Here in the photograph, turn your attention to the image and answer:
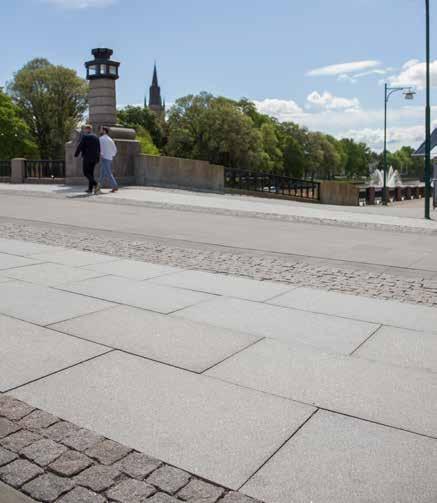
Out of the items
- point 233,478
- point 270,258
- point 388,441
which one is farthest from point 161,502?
point 270,258

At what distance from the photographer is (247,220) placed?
44.4ft

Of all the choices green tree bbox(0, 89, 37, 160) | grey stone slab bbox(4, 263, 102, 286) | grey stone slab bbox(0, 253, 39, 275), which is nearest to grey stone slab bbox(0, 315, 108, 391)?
grey stone slab bbox(4, 263, 102, 286)

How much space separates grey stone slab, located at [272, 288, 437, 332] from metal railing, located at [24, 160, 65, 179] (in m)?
19.8

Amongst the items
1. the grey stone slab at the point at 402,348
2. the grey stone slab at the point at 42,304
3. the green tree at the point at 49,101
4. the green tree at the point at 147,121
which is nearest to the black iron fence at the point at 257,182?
the grey stone slab at the point at 42,304

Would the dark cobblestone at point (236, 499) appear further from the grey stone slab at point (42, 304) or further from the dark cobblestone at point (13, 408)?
the grey stone slab at point (42, 304)

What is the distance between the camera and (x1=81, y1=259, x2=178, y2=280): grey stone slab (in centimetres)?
690

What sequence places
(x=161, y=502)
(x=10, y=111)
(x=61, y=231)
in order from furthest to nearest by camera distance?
1. (x=10, y=111)
2. (x=61, y=231)
3. (x=161, y=502)

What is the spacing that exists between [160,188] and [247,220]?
9.05 meters

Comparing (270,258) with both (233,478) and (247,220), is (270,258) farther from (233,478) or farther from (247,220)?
(233,478)

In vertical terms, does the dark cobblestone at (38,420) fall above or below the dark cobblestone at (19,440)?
above

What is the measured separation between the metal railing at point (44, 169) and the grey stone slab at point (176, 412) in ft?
71.1

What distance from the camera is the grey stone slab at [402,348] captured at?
404 cm

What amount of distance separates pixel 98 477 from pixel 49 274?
4.53 meters

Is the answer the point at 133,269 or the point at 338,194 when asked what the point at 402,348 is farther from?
the point at 338,194
